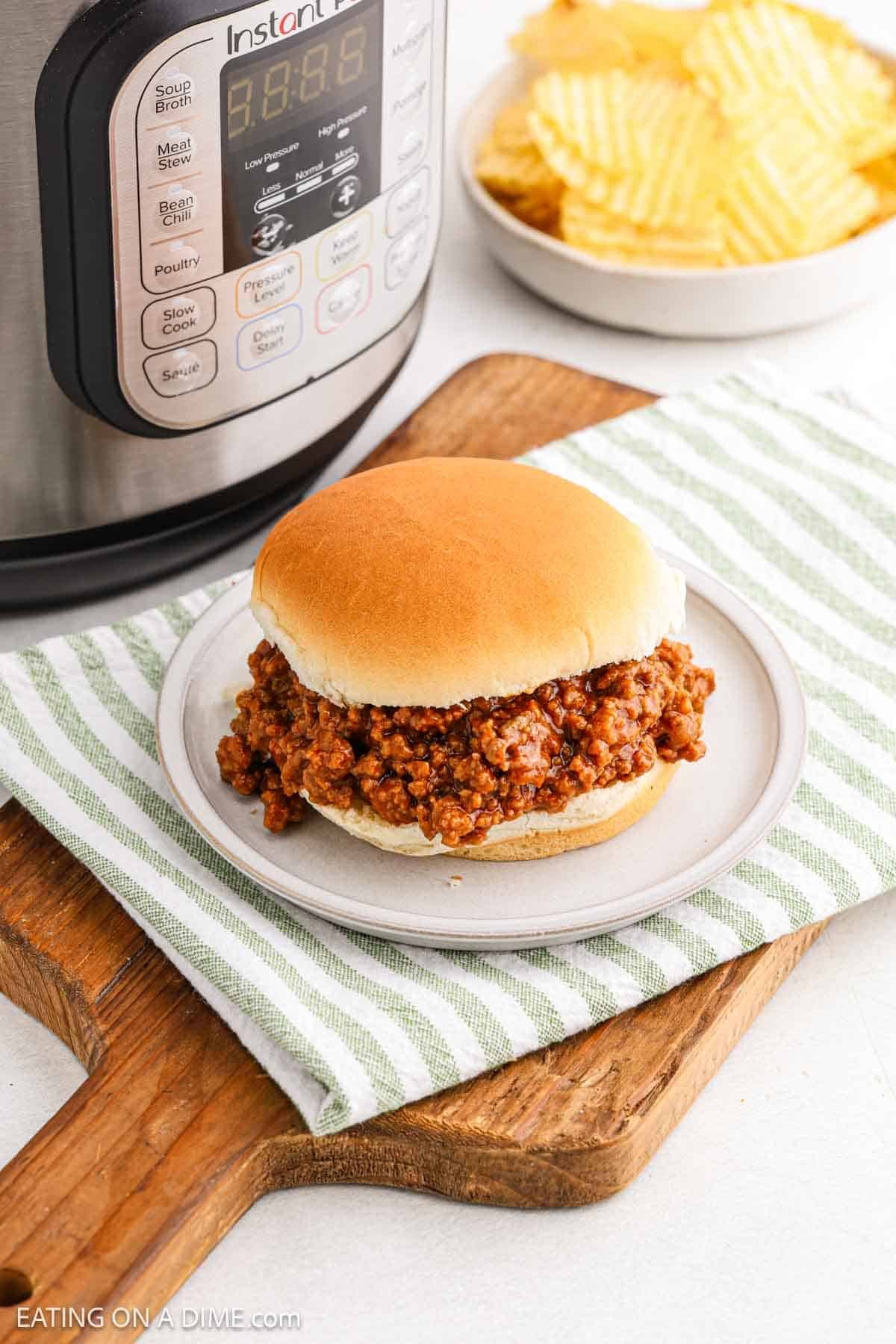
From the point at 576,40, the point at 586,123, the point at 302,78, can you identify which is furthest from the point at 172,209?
the point at 576,40

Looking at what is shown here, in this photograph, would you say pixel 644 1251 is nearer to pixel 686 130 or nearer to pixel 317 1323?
pixel 317 1323

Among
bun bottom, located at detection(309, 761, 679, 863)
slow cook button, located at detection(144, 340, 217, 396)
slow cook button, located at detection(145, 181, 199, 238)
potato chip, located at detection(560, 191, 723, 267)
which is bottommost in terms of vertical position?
bun bottom, located at detection(309, 761, 679, 863)

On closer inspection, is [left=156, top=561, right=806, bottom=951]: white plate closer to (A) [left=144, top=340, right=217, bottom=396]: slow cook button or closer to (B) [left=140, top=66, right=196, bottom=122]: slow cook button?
(A) [left=144, top=340, right=217, bottom=396]: slow cook button

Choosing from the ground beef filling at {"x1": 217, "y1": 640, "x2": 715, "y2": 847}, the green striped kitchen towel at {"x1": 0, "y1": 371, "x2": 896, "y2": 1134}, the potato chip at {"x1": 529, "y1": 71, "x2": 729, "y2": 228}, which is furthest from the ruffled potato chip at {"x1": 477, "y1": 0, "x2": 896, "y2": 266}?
the ground beef filling at {"x1": 217, "y1": 640, "x2": 715, "y2": 847}

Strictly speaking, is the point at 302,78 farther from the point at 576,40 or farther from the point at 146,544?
the point at 576,40

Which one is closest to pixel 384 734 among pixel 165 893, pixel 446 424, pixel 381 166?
pixel 165 893

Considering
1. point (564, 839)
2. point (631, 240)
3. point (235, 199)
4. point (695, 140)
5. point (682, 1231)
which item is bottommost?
point (682, 1231)
